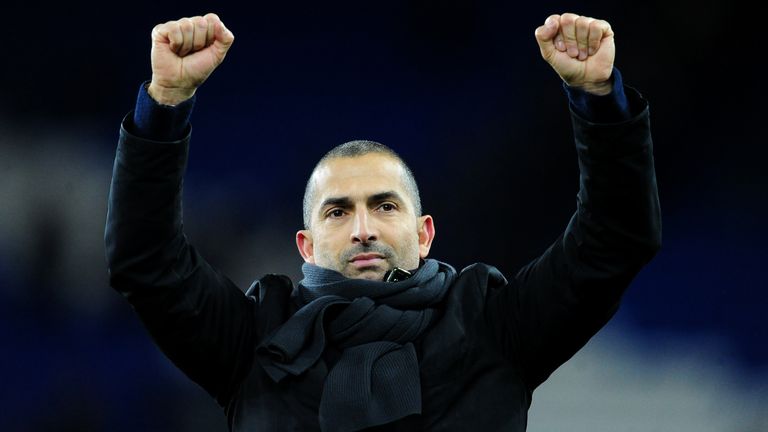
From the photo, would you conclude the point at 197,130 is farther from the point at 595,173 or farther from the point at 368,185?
the point at 595,173

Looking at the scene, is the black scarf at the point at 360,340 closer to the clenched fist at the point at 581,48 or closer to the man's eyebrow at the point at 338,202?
the man's eyebrow at the point at 338,202

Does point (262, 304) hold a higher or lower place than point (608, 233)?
lower

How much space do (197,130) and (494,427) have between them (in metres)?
1.48

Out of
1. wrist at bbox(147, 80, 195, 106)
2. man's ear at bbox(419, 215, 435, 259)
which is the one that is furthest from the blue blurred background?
wrist at bbox(147, 80, 195, 106)

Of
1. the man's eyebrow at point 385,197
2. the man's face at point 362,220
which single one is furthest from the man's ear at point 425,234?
the man's eyebrow at point 385,197

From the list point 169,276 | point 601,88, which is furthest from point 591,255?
point 169,276

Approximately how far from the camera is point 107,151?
9.33 ft

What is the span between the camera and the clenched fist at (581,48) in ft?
5.05

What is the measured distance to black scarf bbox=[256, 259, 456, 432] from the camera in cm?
164

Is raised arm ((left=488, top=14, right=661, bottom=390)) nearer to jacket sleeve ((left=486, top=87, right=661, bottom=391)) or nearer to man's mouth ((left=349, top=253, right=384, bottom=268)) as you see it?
jacket sleeve ((left=486, top=87, right=661, bottom=391))

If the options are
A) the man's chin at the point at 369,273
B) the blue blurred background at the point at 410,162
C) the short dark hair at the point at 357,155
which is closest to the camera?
the man's chin at the point at 369,273

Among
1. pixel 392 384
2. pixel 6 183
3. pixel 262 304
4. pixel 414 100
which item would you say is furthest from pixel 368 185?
pixel 6 183

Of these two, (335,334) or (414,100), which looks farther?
(414,100)

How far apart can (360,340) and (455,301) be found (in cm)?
16
